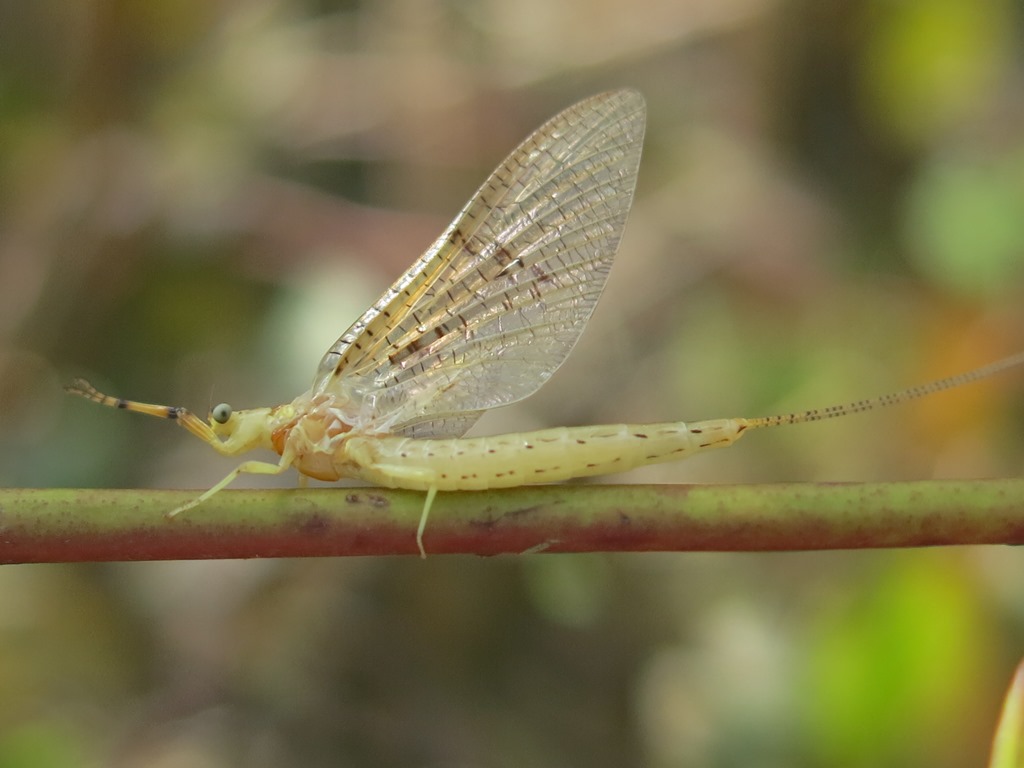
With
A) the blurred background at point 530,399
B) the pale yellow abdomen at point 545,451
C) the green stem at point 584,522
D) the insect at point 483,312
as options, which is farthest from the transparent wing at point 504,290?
the blurred background at point 530,399

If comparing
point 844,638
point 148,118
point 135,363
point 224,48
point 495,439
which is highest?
point 224,48

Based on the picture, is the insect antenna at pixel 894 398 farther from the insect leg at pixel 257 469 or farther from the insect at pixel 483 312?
the insect leg at pixel 257 469

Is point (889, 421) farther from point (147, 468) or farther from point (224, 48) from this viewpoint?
point (224, 48)

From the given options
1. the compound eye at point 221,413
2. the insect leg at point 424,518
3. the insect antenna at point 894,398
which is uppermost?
the insect antenna at point 894,398

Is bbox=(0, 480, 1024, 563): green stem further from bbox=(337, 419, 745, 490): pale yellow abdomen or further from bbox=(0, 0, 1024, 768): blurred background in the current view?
bbox=(0, 0, 1024, 768): blurred background

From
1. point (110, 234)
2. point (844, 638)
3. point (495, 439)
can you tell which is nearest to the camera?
point (495, 439)

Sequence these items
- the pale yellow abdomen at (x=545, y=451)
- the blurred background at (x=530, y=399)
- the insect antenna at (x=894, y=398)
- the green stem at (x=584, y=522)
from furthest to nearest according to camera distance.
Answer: the blurred background at (x=530, y=399)
the pale yellow abdomen at (x=545, y=451)
the insect antenna at (x=894, y=398)
the green stem at (x=584, y=522)

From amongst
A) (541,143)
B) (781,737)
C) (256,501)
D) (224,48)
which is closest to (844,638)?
(781,737)

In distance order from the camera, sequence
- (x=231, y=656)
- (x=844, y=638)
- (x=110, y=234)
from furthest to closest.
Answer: (x=110, y=234)
(x=231, y=656)
(x=844, y=638)
